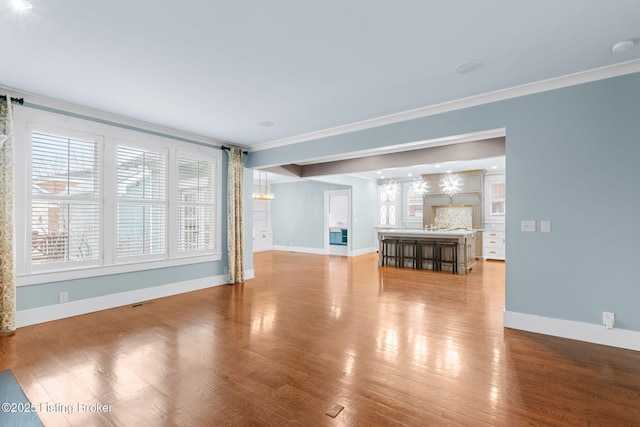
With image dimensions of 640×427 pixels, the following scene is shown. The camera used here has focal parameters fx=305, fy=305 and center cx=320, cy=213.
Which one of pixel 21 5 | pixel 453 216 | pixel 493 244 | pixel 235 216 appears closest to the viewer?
pixel 21 5

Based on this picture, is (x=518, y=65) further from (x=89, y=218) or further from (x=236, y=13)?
(x=89, y=218)

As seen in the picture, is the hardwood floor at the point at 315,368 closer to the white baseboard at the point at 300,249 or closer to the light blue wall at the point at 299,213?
the white baseboard at the point at 300,249

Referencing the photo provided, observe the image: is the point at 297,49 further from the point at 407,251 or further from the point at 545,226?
the point at 407,251

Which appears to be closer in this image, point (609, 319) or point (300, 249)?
point (609, 319)

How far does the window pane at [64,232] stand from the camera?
3.75 metres

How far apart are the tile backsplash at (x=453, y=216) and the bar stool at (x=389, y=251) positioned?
2722mm

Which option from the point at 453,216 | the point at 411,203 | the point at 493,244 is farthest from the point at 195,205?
the point at 493,244

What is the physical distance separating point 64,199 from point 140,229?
103 centimetres

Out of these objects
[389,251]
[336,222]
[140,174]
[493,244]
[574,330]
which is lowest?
[574,330]

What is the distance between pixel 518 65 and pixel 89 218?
5445 mm

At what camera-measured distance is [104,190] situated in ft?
14.1

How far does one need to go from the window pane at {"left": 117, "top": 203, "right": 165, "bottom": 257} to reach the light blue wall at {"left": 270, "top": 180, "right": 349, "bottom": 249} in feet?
20.5

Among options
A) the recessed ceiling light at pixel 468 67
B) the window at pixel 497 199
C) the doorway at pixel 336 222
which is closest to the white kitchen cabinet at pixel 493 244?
the window at pixel 497 199

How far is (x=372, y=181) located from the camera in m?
11.2
